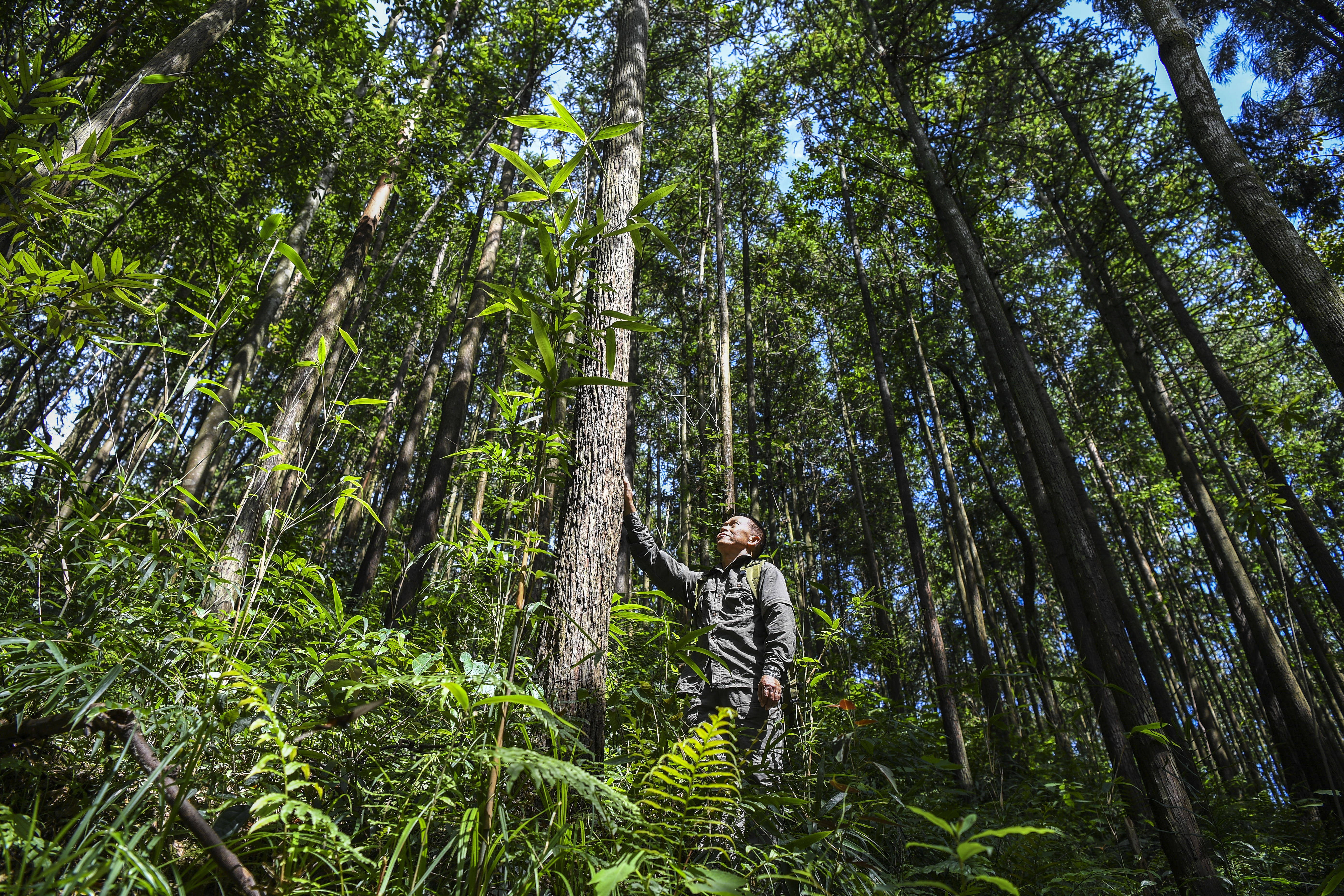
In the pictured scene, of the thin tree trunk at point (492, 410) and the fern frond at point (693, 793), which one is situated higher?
the thin tree trunk at point (492, 410)

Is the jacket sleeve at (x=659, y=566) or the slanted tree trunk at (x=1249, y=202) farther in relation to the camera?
the slanted tree trunk at (x=1249, y=202)

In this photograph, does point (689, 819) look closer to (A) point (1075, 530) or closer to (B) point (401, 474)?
(A) point (1075, 530)

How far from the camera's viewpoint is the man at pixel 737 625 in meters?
2.57

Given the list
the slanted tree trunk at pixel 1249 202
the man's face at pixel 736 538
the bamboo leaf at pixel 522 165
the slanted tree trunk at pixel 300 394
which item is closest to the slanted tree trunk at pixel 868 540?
the slanted tree trunk at pixel 1249 202

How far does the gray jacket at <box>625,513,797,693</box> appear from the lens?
8.83 ft

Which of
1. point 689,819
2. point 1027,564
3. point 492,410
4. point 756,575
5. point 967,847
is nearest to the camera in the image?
point 967,847

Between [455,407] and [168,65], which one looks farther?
[455,407]

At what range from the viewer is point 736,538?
3.31m

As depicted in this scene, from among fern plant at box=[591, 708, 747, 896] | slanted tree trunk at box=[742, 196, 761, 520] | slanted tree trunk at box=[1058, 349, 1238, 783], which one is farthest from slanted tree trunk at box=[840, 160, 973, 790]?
fern plant at box=[591, 708, 747, 896]

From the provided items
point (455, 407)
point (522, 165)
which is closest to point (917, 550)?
point (455, 407)

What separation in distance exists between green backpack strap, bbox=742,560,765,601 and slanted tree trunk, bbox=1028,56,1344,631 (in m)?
4.46

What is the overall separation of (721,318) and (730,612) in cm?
600

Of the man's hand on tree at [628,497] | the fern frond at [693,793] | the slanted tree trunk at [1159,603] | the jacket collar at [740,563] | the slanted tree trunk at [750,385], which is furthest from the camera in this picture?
the slanted tree trunk at [1159,603]

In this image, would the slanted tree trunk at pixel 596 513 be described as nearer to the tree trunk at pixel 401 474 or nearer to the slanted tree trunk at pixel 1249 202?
the slanted tree trunk at pixel 1249 202
